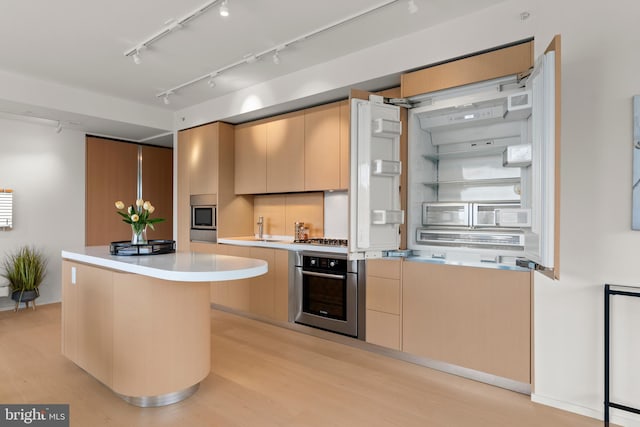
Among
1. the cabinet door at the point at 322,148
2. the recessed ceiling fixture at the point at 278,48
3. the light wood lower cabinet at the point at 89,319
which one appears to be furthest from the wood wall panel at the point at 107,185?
the cabinet door at the point at 322,148

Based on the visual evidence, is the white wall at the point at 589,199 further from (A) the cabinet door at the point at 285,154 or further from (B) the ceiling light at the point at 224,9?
(A) the cabinet door at the point at 285,154

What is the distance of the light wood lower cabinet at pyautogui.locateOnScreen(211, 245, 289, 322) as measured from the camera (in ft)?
13.1

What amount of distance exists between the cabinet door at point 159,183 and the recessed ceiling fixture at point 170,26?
2.96m

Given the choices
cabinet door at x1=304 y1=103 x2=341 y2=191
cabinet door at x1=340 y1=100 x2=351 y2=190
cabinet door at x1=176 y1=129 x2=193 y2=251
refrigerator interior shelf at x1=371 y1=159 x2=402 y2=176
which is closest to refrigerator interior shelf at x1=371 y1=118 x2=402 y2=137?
refrigerator interior shelf at x1=371 y1=159 x2=402 y2=176

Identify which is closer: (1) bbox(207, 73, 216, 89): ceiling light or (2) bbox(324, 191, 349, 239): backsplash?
(1) bbox(207, 73, 216, 89): ceiling light

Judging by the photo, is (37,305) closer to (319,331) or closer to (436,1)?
(319,331)

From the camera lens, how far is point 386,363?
3.12 m

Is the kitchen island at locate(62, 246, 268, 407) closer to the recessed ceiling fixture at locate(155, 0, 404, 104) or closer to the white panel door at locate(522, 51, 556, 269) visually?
the white panel door at locate(522, 51, 556, 269)

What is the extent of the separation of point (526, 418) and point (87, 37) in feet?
13.8

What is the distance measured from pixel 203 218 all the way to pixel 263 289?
4.58 ft

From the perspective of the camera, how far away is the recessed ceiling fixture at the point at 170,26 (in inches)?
104

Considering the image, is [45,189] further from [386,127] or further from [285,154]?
[386,127]

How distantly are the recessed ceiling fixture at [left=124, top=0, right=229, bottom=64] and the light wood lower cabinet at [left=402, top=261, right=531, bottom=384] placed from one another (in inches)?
94.3

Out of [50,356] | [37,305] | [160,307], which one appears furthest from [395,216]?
[37,305]
